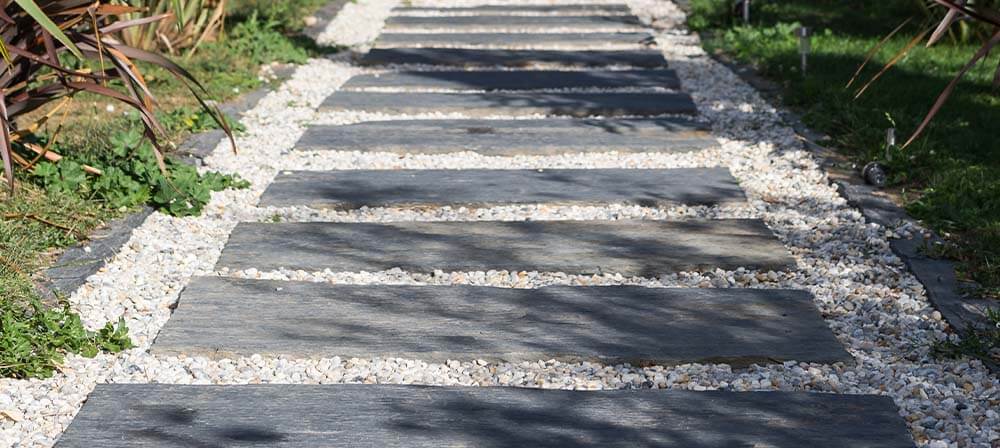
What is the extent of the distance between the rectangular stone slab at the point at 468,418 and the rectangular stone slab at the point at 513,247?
0.94 meters

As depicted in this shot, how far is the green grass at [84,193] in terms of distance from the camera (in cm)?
292

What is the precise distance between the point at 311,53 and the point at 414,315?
4.39 metres

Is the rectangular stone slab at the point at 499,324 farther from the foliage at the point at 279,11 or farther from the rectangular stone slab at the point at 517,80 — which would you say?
the foliage at the point at 279,11

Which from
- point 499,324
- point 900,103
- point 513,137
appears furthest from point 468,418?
point 900,103

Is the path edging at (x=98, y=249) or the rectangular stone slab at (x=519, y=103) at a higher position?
the path edging at (x=98, y=249)

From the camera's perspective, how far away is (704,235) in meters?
3.86

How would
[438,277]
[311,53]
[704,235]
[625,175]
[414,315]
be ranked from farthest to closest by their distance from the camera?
[311,53], [625,175], [704,235], [438,277], [414,315]

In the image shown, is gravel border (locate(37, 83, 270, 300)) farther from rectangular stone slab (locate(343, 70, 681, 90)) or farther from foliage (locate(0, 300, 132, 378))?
rectangular stone slab (locate(343, 70, 681, 90))

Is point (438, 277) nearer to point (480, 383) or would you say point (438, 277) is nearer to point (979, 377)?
point (480, 383)

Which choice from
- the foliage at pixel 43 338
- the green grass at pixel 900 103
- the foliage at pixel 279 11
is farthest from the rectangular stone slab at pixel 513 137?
the foliage at pixel 279 11

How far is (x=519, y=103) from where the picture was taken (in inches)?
236

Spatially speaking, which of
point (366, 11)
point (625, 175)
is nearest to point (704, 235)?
point (625, 175)

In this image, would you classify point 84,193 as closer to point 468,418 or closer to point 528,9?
point 468,418

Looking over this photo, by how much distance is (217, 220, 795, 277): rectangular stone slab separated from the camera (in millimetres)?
3594
